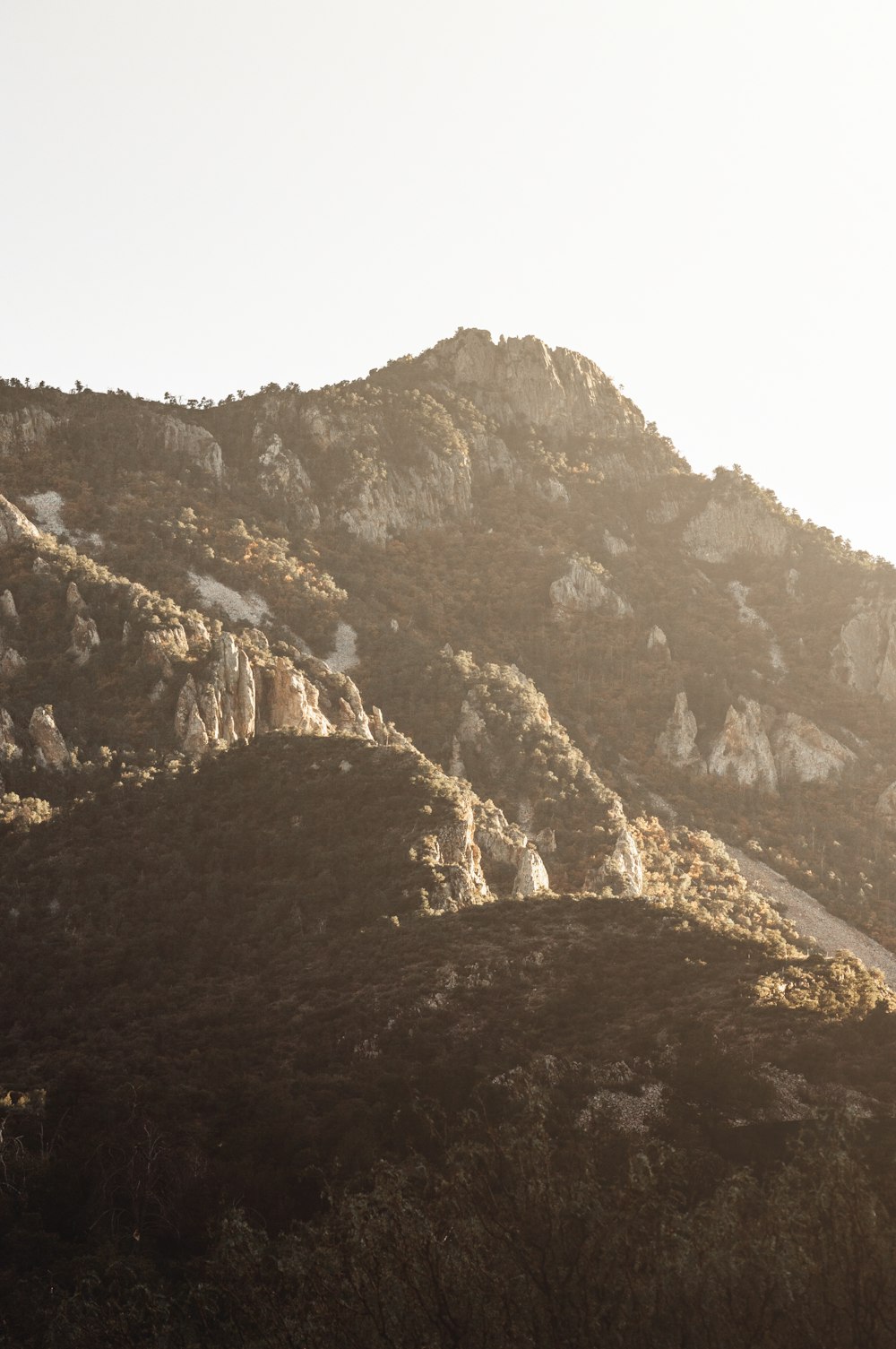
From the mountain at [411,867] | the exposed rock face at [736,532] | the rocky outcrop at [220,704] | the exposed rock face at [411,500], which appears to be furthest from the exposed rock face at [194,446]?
the rocky outcrop at [220,704]

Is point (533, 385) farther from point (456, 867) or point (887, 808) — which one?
point (456, 867)

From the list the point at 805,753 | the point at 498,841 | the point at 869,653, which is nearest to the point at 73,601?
the point at 498,841

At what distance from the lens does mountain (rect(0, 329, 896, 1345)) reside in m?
32.1

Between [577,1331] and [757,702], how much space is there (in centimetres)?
8788

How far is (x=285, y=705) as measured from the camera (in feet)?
253

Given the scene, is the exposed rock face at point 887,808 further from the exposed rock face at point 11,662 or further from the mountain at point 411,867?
the exposed rock face at point 11,662

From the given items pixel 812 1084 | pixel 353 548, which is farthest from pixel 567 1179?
pixel 353 548

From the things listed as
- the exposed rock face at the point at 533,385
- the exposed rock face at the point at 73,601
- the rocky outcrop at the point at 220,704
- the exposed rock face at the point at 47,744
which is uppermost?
the exposed rock face at the point at 533,385

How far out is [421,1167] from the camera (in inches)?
1350

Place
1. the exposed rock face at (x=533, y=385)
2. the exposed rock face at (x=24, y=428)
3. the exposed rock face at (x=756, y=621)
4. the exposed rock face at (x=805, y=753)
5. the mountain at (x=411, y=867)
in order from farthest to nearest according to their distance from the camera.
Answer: the exposed rock face at (x=533, y=385) < the exposed rock face at (x=756, y=621) < the exposed rock face at (x=24, y=428) < the exposed rock face at (x=805, y=753) < the mountain at (x=411, y=867)

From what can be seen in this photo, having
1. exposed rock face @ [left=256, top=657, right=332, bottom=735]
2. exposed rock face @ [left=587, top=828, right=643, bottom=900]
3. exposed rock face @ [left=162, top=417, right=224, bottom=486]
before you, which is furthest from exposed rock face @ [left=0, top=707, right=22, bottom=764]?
exposed rock face @ [left=162, top=417, right=224, bottom=486]

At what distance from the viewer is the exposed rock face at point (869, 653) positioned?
121 meters

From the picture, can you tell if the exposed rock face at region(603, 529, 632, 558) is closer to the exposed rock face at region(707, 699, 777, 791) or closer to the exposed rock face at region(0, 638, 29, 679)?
the exposed rock face at region(707, 699, 777, 791)

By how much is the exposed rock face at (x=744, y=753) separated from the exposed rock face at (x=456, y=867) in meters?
50.0
